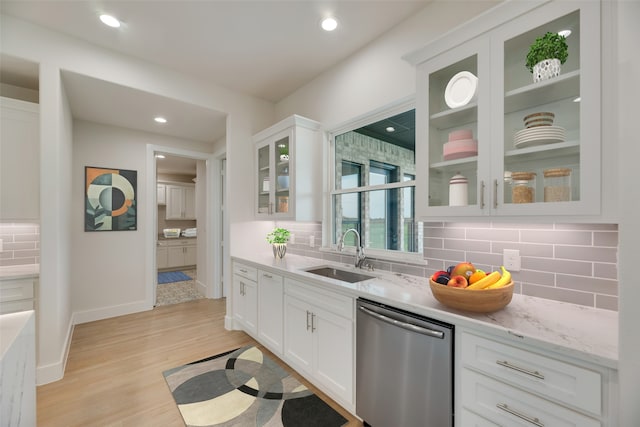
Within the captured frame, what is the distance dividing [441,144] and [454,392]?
1404 millimetres

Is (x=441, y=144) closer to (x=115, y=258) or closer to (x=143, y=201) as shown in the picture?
(x=143, y=201)

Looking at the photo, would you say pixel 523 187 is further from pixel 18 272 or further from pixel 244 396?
pixel 18 272

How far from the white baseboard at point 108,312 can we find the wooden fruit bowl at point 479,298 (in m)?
4.26

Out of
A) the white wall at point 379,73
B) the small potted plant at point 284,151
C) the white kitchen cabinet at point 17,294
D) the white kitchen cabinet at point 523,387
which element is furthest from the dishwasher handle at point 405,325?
the white kitchen cabinet at point 17,294

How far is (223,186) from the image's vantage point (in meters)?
4.62

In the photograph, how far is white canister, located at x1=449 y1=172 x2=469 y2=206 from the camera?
1632 millimetres

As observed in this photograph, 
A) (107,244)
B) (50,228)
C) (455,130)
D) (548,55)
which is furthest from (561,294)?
(107,244)

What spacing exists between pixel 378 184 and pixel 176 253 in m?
6.01

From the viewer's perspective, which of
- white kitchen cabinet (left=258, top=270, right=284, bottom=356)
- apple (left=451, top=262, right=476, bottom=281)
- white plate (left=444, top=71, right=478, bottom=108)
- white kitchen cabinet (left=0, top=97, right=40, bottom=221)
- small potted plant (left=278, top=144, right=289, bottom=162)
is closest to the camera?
apple (left=451, top=262, right=476, bottom=281)

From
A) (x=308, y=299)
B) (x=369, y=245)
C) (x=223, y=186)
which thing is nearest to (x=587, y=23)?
(x=369, y=245)

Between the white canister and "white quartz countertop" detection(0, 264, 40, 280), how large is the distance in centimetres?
339

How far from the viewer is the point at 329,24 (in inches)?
90.7

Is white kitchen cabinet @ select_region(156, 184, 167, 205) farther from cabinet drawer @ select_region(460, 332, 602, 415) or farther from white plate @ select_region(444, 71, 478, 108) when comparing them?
cabinet drawer @ select_region(460, 332, 602, 415)

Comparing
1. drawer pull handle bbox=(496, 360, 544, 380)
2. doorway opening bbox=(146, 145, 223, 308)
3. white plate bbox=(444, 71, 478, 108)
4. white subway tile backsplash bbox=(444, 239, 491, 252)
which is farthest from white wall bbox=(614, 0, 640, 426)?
doorway opening bbox=(146, 145, 223, 308)
